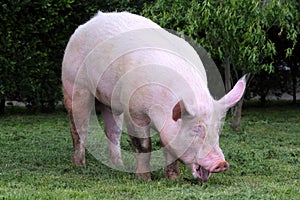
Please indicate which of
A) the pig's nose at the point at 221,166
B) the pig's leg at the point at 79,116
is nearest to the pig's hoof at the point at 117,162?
the pig's leg at the point at 79,116

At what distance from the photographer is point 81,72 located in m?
6.71

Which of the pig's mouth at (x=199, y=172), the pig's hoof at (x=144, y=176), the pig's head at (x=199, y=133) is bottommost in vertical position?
the pig's hoof at (x=144, y=176)

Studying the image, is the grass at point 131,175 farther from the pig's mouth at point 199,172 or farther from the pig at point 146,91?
the pig at point 146,91

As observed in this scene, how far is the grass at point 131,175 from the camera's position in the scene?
487cm

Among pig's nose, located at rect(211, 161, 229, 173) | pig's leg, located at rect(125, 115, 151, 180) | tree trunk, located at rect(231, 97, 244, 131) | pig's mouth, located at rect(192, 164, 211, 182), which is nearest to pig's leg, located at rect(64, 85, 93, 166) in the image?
pig's leg, located at rect(125, 115, 151, 180)

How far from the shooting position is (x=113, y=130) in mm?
7371

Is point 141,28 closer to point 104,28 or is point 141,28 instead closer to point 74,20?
point 104,28

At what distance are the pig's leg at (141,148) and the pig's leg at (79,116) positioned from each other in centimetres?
115

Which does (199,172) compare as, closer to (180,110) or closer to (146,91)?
(180,110)

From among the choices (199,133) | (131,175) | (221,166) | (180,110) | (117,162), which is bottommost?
(117,162)

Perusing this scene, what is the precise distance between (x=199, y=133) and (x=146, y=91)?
70cm

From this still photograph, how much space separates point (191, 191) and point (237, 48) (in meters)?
5.39

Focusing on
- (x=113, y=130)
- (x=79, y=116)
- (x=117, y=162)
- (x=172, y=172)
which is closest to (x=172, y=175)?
(x=172, y=172)

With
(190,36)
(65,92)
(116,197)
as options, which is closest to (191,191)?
(116,197)
